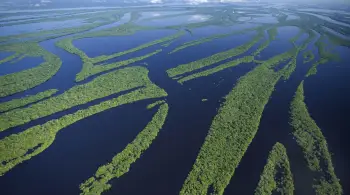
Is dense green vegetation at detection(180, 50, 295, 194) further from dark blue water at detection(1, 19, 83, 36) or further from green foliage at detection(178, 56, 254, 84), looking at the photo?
dark blue water at detection(1, 19, 83, 36)

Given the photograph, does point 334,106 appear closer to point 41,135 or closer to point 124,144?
point 124,144

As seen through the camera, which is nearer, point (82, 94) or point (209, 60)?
point (82, 94)

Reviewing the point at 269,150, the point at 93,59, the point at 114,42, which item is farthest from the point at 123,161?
the point at 114,42

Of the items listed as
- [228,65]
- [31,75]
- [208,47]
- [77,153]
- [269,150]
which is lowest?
[77,153]

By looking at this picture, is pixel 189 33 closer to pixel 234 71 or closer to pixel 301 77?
pixel 234 71

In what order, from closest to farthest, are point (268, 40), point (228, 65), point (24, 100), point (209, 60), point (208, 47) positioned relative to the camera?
point (24, 100), point (228, 65), point (209, 60), point (208, 47), point (268, 40)

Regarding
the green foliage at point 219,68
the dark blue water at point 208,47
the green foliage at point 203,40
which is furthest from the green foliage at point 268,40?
the green foliage at point 203,40

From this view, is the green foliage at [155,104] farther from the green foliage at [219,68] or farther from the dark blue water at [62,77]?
the dark blue water at [62,77]
